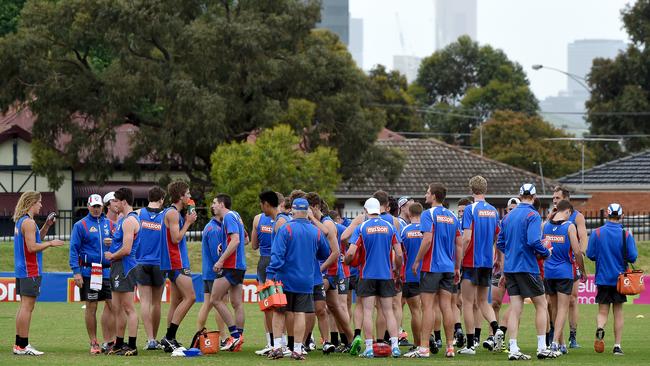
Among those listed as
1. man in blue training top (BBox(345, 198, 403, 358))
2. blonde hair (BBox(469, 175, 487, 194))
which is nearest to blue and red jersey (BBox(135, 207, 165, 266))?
man in blue training top (BBox(345, 198, 403, 358))

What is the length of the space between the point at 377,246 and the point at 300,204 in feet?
Answer: 4.05

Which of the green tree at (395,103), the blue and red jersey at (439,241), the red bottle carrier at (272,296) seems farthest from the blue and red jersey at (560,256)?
the green tree at (395,103)

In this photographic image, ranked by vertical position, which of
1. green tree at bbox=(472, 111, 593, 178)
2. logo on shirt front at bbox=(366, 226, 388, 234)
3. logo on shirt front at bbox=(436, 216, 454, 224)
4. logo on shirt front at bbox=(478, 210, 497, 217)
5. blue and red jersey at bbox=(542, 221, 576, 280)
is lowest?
blue and red jersey at bbox=(542, 221, 576, 280)

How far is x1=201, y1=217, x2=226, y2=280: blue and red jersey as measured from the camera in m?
18.5

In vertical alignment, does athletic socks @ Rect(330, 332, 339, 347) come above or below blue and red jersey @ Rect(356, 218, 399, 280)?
below

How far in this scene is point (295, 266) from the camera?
17250 mm

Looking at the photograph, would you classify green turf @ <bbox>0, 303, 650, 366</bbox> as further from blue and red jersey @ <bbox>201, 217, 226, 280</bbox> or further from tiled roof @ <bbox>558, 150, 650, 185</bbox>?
tiled roof @ <bbox>558, 150, 650, 185</bbox>

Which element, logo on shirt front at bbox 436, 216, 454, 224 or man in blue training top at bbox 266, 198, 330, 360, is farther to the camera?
logo on shirt front at bbox 436, 216, 454, 224

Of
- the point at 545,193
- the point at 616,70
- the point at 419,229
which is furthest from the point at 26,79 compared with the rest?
the point at 616,70

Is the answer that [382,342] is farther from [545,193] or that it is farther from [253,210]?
[545,193]

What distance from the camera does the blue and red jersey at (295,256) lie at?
17172 millimetres

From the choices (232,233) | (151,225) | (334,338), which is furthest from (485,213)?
(151,225)

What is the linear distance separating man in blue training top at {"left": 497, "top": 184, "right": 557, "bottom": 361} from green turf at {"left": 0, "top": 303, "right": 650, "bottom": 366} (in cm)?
63

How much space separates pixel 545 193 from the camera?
62250 millimetres
